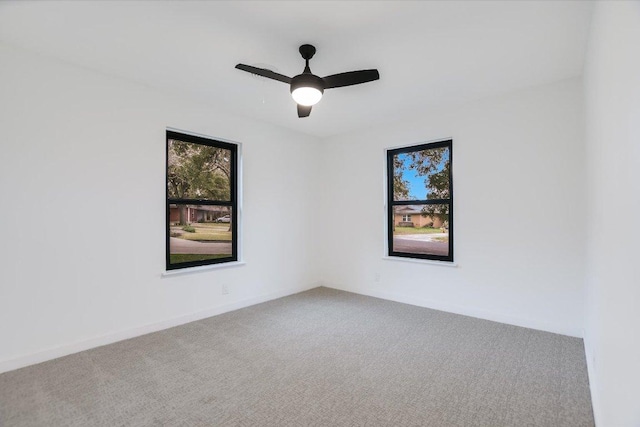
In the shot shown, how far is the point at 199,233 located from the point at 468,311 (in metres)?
3.37

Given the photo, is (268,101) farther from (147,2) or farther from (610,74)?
(610,74)

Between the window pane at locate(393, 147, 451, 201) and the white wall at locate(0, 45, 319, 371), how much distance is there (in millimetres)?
2391

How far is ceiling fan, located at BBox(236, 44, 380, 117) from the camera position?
241 cm

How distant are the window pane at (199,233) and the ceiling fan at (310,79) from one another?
1.95 meters

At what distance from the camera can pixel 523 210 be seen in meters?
3.35

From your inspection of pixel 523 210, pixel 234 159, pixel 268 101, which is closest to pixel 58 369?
pixel 234 159

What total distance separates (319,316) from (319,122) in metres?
2.60

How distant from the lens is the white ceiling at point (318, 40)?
2.08 metres

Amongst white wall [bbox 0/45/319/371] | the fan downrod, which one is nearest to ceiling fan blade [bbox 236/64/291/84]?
the fan downrod

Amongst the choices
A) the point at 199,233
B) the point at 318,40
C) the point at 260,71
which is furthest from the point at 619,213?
the point at 199,233

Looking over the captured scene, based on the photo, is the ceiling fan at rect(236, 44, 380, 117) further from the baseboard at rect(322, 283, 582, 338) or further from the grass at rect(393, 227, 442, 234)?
the baseboard at rect(322, 283, 582, 338)

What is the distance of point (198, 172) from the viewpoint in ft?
12.6

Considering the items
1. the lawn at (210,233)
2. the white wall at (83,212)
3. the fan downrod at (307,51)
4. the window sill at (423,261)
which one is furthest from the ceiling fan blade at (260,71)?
the window sill at (423,261)

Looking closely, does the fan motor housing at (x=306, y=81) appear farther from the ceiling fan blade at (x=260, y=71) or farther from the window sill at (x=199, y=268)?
the window sill at (x=199, y=268)
